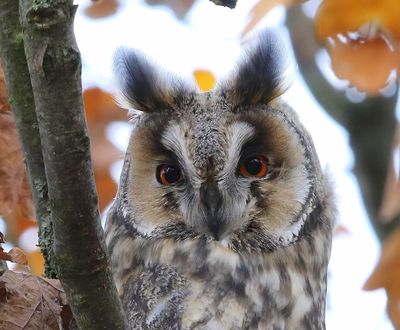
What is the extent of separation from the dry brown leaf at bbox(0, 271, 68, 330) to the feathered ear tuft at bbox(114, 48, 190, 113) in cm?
94

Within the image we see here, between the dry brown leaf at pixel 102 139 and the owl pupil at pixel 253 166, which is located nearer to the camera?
the owl pupil at pixel 253 166

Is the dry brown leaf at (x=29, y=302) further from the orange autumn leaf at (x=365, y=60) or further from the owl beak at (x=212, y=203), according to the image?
the orange autumn leaf at (x=365, y=60)

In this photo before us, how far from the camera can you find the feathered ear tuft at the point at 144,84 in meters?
2.87

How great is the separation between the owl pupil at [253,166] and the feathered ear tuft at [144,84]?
309mm

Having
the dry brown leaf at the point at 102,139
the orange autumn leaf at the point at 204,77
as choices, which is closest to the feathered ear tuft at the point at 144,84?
the dry brown leaf at the point at 102,139

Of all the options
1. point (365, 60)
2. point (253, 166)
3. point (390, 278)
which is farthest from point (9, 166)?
point (365, 60)

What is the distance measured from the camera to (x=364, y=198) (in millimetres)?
3953

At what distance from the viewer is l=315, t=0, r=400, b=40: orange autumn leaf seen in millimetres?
3439

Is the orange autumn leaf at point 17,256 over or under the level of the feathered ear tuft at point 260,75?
under

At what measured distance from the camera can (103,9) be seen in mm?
4848

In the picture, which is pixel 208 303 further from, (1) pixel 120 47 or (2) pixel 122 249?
(1) pixel 120 47

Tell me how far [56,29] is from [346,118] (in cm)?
280

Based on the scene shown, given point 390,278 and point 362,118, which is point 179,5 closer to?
point 362,118

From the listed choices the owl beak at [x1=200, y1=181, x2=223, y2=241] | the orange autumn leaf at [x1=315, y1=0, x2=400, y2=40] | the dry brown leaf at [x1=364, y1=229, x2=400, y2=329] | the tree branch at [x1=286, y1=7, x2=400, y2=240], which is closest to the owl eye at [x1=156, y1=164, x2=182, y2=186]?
the owl beak at [x1=200, y1=181, x2=223, y2=241]
